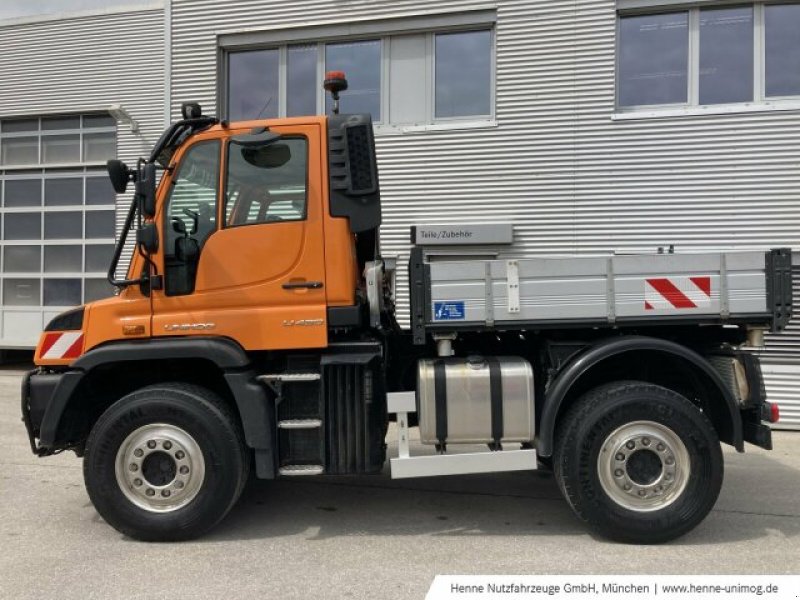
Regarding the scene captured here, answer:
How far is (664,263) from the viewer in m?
3.99

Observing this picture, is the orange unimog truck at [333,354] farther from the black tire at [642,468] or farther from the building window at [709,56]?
the building window at [709,56]

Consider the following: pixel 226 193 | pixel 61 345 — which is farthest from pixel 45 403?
pixel 226 193

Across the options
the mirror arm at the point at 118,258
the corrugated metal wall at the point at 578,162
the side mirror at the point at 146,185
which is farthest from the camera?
the corrugated metal wall at the point at 578,162

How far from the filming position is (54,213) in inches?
458

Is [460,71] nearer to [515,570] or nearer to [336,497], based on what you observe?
[336,497]

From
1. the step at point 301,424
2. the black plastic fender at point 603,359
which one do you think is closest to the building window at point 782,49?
the black plastic fender at point 603,359

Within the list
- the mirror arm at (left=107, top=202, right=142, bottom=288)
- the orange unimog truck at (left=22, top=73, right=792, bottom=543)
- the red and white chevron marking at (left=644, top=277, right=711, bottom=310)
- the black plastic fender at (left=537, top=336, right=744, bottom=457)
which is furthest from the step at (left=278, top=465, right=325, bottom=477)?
the red and white chevron marking at (left=644, top=277, right=711, bottom=310)

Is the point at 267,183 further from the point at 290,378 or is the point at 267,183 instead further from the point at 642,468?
the point at 642,468

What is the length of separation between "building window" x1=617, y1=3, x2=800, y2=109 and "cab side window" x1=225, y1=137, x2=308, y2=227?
6.28m

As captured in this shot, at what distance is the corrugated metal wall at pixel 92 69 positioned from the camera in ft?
33.6

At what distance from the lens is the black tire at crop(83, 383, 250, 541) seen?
3.92m

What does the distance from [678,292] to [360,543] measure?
8.89ft

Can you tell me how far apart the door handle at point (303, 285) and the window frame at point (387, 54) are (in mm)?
5660

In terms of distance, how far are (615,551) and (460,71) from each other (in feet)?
24.1
